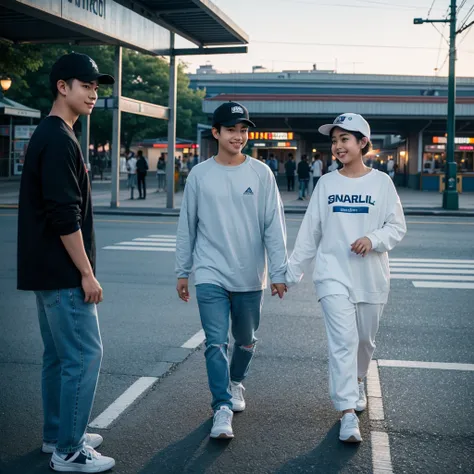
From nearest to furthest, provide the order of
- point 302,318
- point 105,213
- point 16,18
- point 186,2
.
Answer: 1. point 302,318
2. point 16,18
3. point 186,2
4. point 105,213

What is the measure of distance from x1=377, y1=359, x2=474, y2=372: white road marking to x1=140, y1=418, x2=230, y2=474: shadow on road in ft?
7.15

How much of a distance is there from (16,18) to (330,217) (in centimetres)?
1246

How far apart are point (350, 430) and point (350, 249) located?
1073mm

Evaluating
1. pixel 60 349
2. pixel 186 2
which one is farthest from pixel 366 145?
pixel 186 2

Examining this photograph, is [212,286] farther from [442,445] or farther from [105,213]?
[105,213]

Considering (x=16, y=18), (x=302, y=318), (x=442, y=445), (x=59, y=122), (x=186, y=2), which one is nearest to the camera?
(x=59, y=122)

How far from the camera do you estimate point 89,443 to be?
4262 millimetres

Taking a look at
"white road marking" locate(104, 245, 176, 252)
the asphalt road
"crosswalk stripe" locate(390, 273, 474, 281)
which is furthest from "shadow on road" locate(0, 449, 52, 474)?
"white road marking" locate(104, 245, 176, 252)

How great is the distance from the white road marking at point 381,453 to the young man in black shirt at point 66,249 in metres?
1.40

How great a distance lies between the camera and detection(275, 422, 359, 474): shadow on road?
4.00 meters

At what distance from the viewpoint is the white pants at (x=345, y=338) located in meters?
4.50

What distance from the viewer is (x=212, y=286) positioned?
4.66 m

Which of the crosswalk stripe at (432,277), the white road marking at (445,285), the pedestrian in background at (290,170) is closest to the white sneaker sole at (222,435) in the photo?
the white road marking at (445,285)

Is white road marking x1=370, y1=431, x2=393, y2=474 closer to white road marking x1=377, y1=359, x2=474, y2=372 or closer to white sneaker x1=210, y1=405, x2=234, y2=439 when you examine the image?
white sneaker x1=210, y1=405, x2=234, y2=439
